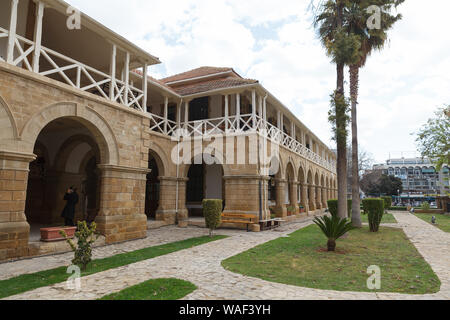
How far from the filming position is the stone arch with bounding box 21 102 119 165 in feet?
21.5

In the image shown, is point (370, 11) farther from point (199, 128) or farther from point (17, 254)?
point (17, 254)

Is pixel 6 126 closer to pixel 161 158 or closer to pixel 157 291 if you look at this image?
pixel 157 291

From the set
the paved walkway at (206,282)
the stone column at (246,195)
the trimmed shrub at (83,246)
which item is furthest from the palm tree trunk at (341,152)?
the trimmed shrub at (83,246)

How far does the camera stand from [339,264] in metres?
5.86

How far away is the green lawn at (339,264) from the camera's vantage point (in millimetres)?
4512

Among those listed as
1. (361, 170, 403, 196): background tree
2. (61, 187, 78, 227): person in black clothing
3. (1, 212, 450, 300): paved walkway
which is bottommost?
(1, 212, 450, 300): paved walkway

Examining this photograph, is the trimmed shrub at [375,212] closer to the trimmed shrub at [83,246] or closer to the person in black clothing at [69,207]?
the trimmed shrub at [83,246]

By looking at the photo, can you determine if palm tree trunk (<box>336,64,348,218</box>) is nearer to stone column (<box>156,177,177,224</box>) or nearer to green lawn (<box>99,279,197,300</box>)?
stone column (<box>156,177,177,224</box>)

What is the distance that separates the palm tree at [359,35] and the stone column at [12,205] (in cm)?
1130

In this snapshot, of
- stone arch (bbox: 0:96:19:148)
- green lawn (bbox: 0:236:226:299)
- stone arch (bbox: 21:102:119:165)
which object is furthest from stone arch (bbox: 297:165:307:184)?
stone arch (bbox: 0:96:19:148)

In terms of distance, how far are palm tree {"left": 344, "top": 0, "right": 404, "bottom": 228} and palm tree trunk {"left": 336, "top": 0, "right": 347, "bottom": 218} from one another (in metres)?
0.58
